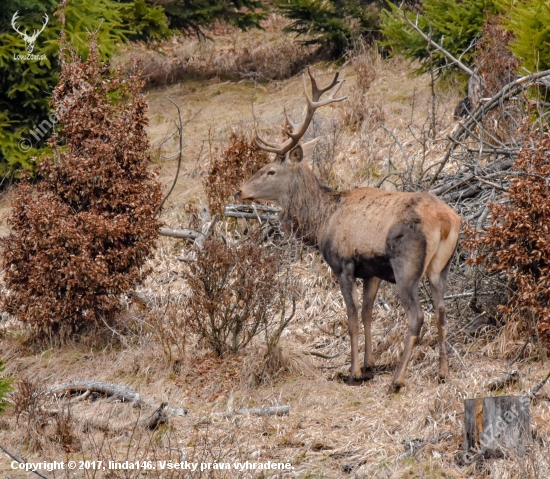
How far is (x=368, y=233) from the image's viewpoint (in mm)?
8125

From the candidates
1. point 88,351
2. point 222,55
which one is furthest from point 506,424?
point 222,55

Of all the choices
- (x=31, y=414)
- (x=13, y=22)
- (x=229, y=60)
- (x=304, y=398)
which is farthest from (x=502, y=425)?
(x=229, y=60)

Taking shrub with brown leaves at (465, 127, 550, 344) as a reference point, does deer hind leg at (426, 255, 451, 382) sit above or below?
below

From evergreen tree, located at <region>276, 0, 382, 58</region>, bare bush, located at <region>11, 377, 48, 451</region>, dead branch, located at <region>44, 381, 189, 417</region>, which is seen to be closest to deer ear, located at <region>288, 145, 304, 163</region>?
dead branch, located at <region>44, 381, 189, 417</region>

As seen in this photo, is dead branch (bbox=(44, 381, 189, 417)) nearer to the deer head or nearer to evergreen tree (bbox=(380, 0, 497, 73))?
the deer head

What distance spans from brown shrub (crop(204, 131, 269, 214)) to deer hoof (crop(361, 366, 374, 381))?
3.72 meters

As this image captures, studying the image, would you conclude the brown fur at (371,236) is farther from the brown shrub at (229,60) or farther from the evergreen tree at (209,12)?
the evergreen tree at (209,12)

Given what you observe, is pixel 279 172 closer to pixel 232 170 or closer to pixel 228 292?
pixel 228 292

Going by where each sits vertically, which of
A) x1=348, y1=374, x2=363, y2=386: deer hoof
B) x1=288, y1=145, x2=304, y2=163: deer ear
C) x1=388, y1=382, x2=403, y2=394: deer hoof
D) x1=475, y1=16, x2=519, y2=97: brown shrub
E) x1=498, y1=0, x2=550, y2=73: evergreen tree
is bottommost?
x1=348, y1=374, x2=363, y2=386: deer hoof

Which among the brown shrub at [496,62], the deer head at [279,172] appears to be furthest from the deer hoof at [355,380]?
the brown shrub at [496,62]

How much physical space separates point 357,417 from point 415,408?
1.54 feet

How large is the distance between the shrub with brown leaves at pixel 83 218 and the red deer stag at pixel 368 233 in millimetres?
1192

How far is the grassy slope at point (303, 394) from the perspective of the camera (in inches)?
259

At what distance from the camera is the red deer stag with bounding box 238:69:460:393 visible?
7.78m
